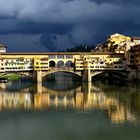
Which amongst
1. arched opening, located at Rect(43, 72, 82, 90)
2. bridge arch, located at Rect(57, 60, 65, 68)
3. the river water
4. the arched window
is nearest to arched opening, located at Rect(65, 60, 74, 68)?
the arched window

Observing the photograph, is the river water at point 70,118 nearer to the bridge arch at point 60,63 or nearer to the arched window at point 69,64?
the arched window at point 69,64

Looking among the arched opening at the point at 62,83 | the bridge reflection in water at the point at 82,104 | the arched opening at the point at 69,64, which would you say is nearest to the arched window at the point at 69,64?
the arched opening at the point at 69,64

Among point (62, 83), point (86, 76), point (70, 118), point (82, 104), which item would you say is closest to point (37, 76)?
point (62, 83)

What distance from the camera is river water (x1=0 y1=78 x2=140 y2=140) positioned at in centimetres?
2047

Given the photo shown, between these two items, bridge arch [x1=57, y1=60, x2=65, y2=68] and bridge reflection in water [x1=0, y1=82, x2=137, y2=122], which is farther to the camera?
bridge arch [x1=57, y1=60, x2=65, y2=68]

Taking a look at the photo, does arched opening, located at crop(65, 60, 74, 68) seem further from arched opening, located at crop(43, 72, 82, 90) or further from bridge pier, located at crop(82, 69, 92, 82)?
bridge pier, located at crop(82, 69, 92, 82)

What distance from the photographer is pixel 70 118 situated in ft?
83.1

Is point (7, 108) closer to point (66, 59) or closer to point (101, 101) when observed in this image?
point (101, 101)

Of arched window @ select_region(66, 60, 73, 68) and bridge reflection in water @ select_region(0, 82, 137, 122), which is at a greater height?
arched window @ select_region(66, 60, 73, 68)

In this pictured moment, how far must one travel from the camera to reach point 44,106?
104 feet

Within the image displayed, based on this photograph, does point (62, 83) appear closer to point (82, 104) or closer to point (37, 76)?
point (37, 76)

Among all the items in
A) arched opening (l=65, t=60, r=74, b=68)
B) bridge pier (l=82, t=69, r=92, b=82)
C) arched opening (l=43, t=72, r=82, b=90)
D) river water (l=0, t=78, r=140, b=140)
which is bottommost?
river water (l=0, t=78, r=140, b=140)

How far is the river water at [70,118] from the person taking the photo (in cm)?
2047

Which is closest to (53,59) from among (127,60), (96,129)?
(127,60)
